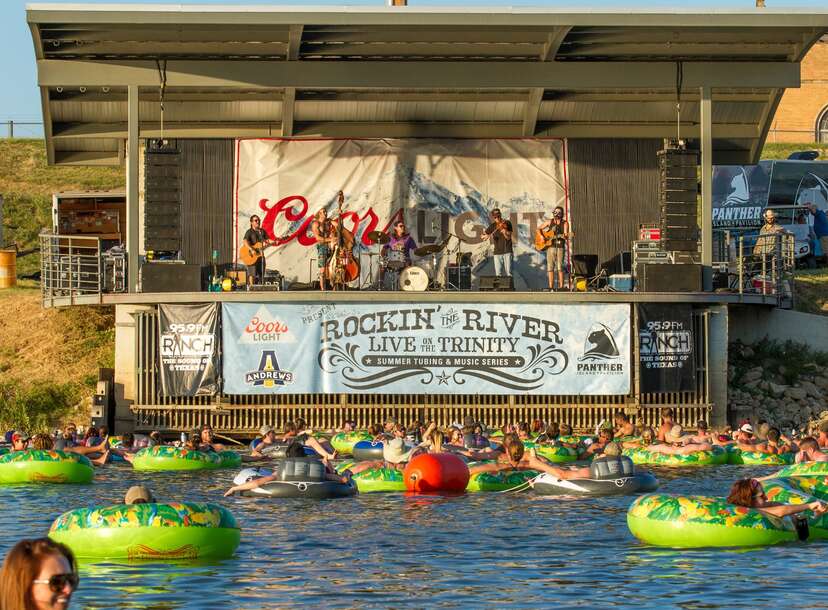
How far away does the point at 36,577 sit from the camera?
655cm

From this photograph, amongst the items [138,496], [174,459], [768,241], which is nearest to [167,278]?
[174,459]

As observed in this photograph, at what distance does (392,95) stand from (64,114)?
7630 mm

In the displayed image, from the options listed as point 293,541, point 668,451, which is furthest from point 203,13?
point 293,541

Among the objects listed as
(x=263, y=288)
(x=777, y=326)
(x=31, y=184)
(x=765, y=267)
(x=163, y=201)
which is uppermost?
(x=31, y=184)

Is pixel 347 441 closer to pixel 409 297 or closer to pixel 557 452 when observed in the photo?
pixel 409 297

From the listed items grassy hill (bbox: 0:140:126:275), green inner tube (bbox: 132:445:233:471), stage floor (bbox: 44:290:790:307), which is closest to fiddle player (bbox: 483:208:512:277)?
stage floor (bbox: 44:290:790:307)

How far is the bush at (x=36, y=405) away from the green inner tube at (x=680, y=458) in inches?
507

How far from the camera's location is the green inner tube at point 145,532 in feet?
50.5

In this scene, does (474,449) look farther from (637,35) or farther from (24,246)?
(24,246)

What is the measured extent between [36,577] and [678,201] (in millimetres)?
24674

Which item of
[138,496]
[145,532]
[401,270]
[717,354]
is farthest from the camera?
[401,270]

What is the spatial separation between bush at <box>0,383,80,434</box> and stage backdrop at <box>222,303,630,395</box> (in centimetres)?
488

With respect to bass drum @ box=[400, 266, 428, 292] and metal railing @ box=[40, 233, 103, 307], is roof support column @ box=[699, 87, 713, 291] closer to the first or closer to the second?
bass drum @ box=[400, 266, 428, 292]

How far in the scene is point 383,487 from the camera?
2267 cm
